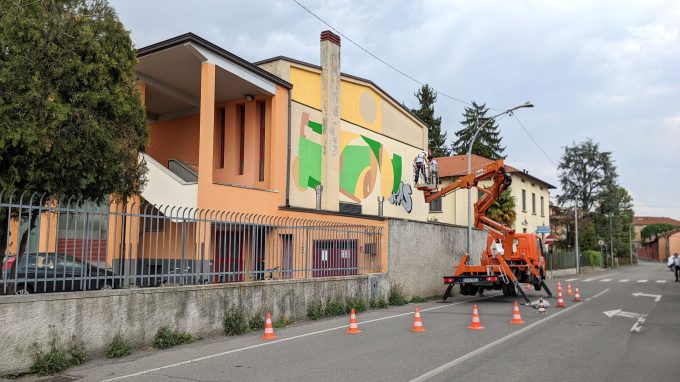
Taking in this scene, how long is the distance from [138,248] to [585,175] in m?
66.5

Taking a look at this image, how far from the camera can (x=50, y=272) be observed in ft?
27.9

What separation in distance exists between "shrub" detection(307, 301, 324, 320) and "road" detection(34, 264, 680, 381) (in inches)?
18.7

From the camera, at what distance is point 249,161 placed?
67.4 feet

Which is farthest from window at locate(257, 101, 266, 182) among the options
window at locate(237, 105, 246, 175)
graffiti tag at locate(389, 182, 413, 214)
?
graffiti tag at locate(389, 182, 413, 214)

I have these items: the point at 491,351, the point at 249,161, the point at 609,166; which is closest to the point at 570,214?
the point at 609,166

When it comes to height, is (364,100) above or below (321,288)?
above

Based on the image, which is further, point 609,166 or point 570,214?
point 609,166

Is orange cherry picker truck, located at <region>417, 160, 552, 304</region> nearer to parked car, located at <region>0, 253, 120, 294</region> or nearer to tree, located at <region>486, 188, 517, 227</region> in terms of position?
parked car, located at <region>0, 253, 120, 294</region>

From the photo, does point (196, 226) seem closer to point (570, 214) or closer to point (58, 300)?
point (58, 300)

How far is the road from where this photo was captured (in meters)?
7.32

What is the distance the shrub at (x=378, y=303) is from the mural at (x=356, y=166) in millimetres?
5873

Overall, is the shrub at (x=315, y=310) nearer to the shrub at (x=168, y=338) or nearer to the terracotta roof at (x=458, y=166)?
the shrub at (x=168, y=338)

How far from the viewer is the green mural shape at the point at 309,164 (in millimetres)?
20734

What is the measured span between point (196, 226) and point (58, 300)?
3552 millimetres
